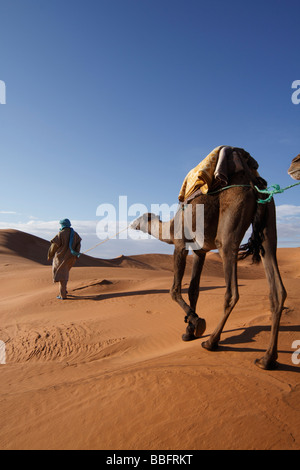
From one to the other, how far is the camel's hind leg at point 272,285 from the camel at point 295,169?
0.96 metres

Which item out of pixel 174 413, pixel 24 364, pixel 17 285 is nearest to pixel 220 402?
pixel 174 413

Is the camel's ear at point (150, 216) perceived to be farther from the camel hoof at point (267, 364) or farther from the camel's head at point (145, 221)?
the camel hoof at point (267, 364)

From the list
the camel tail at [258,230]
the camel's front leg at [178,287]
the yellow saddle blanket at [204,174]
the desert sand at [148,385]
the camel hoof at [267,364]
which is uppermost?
the yellow saddle blanket at [204,174]

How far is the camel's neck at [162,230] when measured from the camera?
545 cm

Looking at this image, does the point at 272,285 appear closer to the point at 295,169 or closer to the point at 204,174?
the point at 295,169

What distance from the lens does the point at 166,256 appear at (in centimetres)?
3562

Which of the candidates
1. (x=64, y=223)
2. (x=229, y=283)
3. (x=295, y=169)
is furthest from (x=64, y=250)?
(x=295, y=169)

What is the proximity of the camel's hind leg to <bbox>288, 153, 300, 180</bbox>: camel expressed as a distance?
956 millimetres

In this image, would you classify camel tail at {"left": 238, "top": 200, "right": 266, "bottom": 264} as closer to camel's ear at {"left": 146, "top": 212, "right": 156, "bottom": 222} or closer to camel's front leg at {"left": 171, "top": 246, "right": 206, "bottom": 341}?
camel's front leg at {"left": 171, "top": 246, "right": 206, "bottom": 341}

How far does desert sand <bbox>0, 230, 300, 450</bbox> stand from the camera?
244 cm

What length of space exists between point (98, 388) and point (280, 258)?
35412 millimetres

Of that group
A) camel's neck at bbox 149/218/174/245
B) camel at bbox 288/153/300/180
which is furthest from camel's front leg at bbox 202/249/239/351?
camel's neck at bbox 149/218/174/245

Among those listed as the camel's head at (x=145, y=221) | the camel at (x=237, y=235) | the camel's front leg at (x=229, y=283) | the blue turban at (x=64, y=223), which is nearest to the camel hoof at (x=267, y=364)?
the camel at (x=237, y=235)

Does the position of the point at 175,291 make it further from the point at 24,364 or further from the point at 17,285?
the point at 17,285
